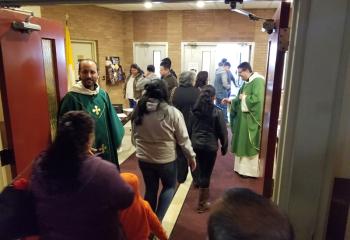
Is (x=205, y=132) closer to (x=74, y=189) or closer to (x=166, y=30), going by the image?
(x=74, y=189)

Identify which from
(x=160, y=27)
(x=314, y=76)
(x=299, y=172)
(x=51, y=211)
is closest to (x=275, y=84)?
(x=314, y=76)

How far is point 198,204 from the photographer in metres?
2.93

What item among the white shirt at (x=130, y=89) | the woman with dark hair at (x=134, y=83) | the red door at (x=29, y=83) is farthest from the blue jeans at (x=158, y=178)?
the white shirt at (x=130, y=89)

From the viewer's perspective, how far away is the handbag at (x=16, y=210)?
1.09m

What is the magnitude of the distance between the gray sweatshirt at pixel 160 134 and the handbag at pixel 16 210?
1111mm

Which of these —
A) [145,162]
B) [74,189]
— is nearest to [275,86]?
[74,189]

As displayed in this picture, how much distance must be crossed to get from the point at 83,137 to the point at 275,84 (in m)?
0.96

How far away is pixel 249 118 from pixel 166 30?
15.0 ft

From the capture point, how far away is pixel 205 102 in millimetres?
2672

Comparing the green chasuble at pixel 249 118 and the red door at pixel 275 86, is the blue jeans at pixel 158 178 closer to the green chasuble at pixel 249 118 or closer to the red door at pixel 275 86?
the red door at pixel 275 86

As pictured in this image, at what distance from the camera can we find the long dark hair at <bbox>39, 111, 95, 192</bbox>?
1.04m

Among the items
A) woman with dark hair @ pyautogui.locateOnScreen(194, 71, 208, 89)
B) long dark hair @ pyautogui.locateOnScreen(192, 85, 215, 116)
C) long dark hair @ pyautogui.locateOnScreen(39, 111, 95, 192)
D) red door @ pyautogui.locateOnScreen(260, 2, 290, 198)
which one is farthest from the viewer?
woman with dark hair @ pyautogui.locateOnScreen(194, 71, 208, 89)

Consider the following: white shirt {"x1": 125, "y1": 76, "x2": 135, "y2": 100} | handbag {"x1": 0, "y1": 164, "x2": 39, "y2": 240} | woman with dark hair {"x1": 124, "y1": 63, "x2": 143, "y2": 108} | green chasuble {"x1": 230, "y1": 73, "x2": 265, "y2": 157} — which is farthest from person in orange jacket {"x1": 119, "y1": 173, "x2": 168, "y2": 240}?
white shirt {"x1": 125, "y1": 76, "x2": 135, "y2": 100}

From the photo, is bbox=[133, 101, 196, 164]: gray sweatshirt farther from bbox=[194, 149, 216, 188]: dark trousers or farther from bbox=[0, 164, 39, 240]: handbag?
bbox=[0, 164, 39, 240]: handbag
